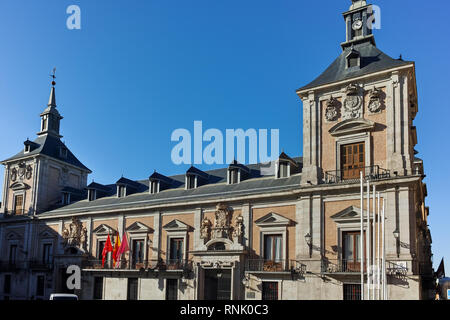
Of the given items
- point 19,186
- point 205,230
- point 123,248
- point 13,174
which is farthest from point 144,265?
point 13,174

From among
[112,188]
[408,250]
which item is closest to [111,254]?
[112,188]

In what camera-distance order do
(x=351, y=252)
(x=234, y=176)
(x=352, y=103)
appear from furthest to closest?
1. (x=234, y=176)
2. (x=352, y=103)
3. (x=351, y=252)

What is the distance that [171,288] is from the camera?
30.5m

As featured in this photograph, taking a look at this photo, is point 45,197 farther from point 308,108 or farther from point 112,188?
point 308,108

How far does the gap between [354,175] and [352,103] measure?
438 centimetres

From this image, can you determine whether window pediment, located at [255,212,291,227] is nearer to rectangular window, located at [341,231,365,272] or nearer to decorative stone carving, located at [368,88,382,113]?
rectangular window, located at [341,231,365,272]

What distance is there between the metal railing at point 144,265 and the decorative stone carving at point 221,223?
2979 mm

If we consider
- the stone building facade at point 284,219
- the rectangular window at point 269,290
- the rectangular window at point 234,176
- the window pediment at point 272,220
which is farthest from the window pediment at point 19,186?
the rectangular window at point 269,290

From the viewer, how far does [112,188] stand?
136ft

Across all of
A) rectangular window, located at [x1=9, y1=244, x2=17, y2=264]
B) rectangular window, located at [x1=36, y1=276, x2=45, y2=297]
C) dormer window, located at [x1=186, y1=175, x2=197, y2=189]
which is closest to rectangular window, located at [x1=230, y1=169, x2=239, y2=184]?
dormer window, located at [x1=186, y1=175, x2=197, y2=189]

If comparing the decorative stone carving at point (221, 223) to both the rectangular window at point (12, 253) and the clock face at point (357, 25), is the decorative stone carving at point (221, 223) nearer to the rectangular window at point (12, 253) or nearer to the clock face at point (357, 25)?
the clock face at point (357, 25)

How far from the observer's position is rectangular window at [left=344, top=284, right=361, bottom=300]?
75.7 feet

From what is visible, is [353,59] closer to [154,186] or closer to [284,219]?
[284,219]

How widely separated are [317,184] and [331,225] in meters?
2.57
